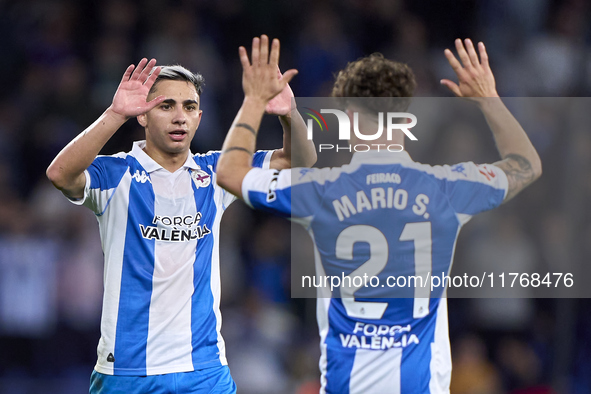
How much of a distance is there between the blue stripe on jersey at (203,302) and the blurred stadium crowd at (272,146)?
3247 mm

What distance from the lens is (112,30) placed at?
31.5ft

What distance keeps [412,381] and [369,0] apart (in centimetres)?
767

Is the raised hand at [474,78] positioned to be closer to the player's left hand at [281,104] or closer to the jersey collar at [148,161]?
the player's left hand at [281,104]

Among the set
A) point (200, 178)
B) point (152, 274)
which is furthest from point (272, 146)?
point (152, 274)

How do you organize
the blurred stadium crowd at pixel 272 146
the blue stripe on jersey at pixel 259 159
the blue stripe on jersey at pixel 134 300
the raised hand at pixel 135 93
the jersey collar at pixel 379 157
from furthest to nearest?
the blurred stadium crowd at pixel 272 146
the blue stripe on jersey at pixel 259 159
the blue stripe on jersey at pixel 134 300
the raised hand at pixel 135 93
the jersey collar at pixel 379 157

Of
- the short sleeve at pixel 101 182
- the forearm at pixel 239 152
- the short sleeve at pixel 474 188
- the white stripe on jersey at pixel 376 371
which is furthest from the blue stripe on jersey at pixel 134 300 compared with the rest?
the short sleeve at pixel 474 188

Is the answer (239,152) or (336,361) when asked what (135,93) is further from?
(336,361)

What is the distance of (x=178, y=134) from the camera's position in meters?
4.48

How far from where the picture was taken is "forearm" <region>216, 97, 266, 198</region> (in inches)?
129

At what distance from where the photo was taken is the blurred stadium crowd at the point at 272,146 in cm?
765

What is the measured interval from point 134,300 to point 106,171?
81 centimetres

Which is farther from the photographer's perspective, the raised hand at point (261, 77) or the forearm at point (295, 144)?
the forearm at point (295, 144)

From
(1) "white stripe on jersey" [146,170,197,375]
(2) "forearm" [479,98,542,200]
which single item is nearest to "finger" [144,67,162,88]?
(1) "white stripe on jersey" [146,170,197,375]

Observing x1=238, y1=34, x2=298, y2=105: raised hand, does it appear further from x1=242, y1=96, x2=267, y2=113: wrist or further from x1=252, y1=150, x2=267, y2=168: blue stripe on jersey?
x1=252, y1=150, x2=267, y2=168: blue stripe on jersey
